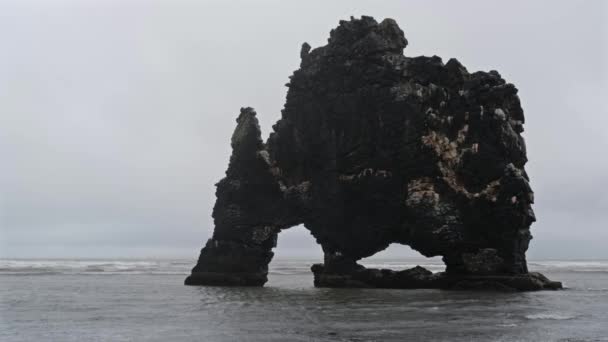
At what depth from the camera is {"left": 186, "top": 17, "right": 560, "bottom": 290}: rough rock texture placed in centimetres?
5341

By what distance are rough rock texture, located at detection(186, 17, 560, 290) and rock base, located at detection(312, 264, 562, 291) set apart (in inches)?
4.4

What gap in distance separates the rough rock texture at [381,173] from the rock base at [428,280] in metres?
0.11

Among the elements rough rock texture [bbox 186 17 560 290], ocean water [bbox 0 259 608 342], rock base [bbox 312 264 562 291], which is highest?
→ rough rock texture [bbox 186 17 560 290]

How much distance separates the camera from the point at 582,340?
24.9 m

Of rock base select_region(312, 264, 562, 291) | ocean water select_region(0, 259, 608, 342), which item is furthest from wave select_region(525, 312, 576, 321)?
rock base select_region(312, 264, 562, 291)

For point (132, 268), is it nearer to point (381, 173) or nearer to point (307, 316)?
point (381, 173)

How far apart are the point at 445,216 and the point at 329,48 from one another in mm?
18952

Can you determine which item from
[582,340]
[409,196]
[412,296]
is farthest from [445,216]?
[582,340]

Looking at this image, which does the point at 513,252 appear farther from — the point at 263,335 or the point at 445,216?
the point at 263,335

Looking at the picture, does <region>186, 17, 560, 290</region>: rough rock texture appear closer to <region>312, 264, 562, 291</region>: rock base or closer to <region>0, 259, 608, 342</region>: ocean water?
<region>312, 264, 562, 291</region>: rock base

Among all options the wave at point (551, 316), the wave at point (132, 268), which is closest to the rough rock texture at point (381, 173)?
the wave at point (551, 316)

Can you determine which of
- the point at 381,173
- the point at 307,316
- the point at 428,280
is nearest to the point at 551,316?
the point at 307,316

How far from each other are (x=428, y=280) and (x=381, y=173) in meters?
9.76

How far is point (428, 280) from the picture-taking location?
5553 centimetres
